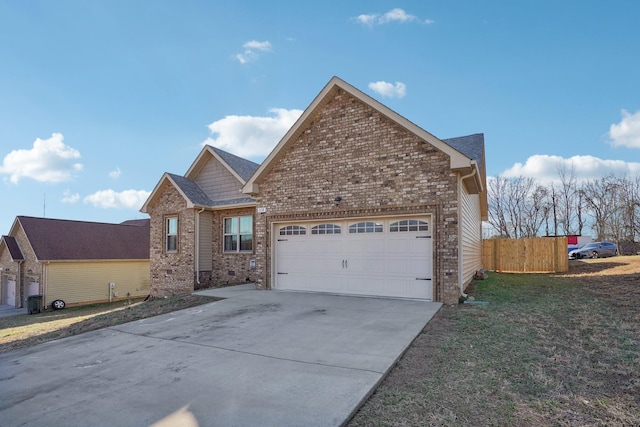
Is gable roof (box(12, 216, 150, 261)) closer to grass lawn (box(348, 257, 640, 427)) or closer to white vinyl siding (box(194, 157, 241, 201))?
white vinyl siding (box(194, 157, 241, 201))

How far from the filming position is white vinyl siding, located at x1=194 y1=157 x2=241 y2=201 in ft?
54.2

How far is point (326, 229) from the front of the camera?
11.7 metres

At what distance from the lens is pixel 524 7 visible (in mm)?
10945

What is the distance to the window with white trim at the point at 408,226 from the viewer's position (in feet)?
33.4

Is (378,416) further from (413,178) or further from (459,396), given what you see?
(413,178)

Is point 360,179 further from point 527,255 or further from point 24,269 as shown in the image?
point 24,269

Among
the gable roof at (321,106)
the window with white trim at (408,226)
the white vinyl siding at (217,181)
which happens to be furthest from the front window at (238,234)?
the window with white trim at (408,226)

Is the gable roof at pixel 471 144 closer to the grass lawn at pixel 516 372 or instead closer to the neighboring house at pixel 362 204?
the neighboring house at pixel 362 204

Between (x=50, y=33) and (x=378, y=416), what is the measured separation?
47.6ft

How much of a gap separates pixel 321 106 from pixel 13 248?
24422 mm

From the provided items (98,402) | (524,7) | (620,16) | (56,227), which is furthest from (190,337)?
(56,227)

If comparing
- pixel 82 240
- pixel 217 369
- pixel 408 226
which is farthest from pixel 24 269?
pixel 217 369

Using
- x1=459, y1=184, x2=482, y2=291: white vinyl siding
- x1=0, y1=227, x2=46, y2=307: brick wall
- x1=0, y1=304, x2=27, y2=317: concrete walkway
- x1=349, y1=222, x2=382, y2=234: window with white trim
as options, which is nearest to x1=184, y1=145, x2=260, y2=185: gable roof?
x1=349, y1=222, x2=382, y2=234: window with white trim

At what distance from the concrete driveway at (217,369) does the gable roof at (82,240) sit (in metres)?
19.4
